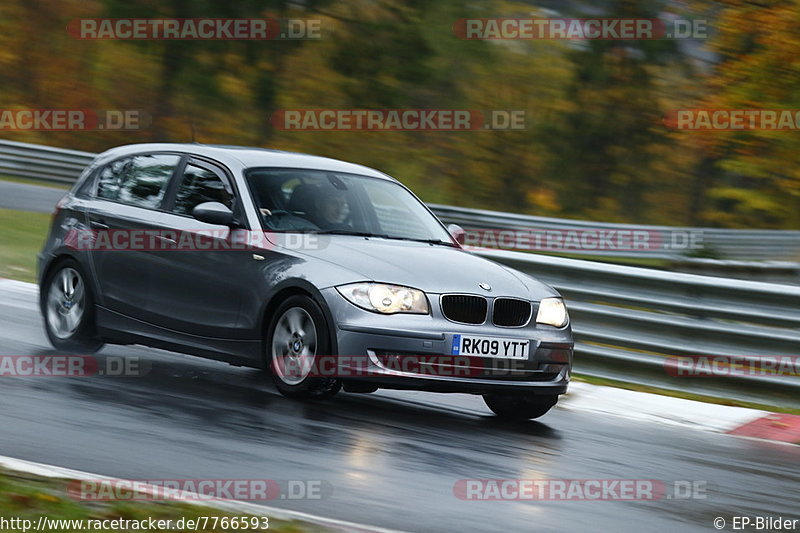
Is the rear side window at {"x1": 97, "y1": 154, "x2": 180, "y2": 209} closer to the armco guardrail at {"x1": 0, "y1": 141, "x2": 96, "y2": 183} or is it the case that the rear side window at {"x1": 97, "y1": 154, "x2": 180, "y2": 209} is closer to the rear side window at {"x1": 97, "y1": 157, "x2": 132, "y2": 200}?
the rear side window at {"x1": 97, "y1": 157, "x2": 132, "y2": 200}

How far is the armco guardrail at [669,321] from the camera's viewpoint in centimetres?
974

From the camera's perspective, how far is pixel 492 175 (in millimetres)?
47594

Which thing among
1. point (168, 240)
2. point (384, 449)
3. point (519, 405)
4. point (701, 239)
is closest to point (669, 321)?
point (519, 405)

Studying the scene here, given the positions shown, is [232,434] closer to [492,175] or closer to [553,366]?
[553,366]

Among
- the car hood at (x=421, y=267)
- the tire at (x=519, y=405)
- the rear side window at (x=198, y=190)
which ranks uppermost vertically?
the rear side window at (x=198, y=190)

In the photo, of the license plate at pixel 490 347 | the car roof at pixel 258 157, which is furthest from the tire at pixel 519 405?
the car roof at pixel 258 157

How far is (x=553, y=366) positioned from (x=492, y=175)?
39935mm

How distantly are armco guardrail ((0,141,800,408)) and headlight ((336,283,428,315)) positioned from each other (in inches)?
130

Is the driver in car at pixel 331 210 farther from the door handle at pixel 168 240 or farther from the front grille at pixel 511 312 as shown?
the front grille at pixel 511 312

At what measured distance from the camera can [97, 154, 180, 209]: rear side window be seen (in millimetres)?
9000

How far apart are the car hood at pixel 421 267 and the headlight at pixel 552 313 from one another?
0.18 ft

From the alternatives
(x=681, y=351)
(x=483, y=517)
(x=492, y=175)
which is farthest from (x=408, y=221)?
(x=492, y=175)

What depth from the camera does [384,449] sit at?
260 inches

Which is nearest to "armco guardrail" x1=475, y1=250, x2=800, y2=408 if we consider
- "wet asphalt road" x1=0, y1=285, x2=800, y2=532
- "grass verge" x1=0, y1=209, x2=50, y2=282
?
"wet asphalt road" x1=0, y1=285, x2=800, y2=532
